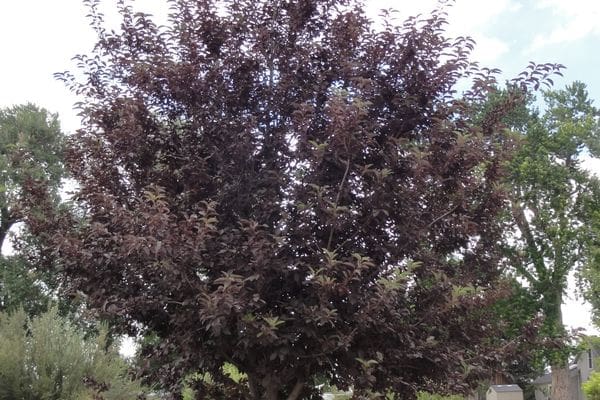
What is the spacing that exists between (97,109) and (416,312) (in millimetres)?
2863

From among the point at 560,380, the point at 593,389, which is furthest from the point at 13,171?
the point at 560,380

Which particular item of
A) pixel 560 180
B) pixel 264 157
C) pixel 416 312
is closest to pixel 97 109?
pixel 264 157

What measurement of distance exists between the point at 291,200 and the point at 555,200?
2242 centimetres

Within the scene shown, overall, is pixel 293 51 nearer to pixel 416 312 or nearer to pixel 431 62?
pixel 431 62

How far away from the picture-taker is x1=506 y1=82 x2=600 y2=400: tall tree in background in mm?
23547

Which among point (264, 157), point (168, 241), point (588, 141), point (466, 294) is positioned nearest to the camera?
point (168, 241)

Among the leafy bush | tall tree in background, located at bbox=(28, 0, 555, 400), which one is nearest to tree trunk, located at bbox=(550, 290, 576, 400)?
the leafy bush

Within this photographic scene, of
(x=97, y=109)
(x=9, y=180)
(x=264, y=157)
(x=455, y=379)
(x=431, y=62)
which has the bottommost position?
(x=455, y=379)

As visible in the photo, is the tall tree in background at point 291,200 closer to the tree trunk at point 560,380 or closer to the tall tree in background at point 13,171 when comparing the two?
the tall tree in background at point 13,171

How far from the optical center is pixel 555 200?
2389cm

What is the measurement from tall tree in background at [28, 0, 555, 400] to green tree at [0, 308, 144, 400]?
7679mm

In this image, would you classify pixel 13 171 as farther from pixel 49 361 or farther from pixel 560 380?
pixel 560 380

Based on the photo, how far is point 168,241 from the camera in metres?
3.39

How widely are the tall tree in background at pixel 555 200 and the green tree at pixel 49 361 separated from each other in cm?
1667
